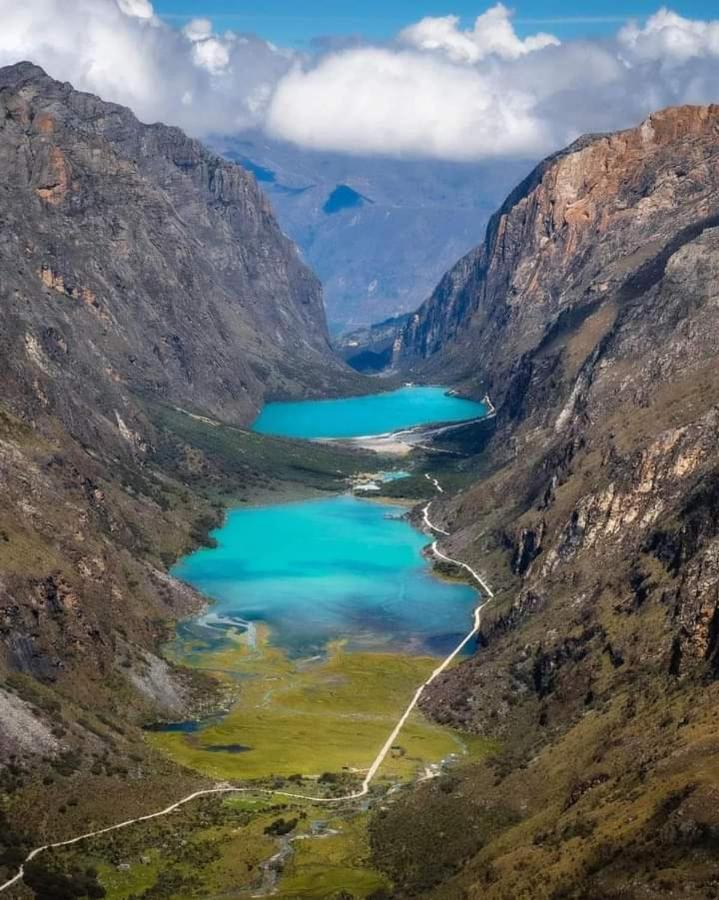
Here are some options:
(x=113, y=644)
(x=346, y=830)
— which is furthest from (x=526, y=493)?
(x=346, y=830)

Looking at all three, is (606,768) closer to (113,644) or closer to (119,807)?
(119,807)

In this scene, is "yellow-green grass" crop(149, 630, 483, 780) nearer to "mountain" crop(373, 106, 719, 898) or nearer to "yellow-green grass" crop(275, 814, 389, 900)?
"mountain" crop(373, 106, 719, 898)

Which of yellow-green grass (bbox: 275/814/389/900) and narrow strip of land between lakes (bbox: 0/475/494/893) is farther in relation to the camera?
narrow strip of land between lakes (bbox: 0/475/494/893)

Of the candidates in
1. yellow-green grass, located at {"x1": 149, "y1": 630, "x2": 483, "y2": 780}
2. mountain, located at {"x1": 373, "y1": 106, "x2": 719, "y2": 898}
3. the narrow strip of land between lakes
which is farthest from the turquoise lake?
the narrow strip of land between lakes

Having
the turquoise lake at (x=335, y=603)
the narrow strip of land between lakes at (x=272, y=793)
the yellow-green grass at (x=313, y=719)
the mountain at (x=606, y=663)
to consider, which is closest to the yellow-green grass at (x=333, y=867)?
the mountain at (x=606, y=663)

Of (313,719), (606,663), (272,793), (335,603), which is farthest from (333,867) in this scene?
(335,603)

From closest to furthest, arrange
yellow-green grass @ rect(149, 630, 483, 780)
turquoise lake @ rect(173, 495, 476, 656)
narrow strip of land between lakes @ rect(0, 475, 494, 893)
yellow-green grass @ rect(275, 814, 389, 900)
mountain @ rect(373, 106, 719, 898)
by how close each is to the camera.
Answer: mountain @ rect(373, 106, 719, 898)
yellow-green grass @ rect(275, 814, 389, 900)
narrow strip of land between lakes @ rect(0, 475, 494, 893)
yellow-green grass @ rect(149, 630, 483, 780)
turquoise lake @ rect(173, 495, 476, 656)

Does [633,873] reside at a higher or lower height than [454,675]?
lower
